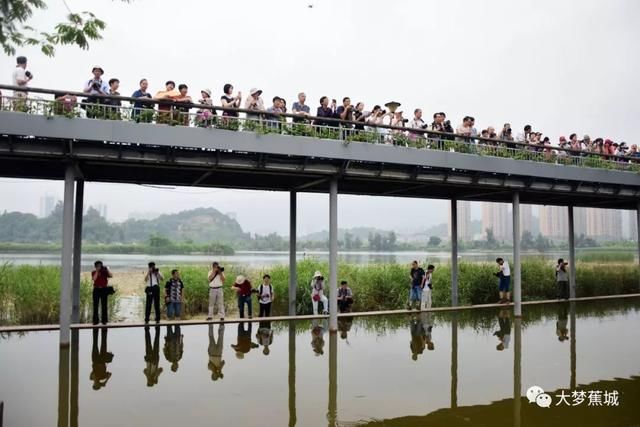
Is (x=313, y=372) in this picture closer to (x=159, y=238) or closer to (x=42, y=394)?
(x=42, y=394)

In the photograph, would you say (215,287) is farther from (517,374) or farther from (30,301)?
(517,374)

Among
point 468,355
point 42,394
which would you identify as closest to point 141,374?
point 42,394

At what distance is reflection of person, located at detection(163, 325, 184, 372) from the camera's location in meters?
9.20

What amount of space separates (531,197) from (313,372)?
42.4 ft

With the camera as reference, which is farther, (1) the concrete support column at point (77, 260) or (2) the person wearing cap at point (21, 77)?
(1) the concrete support column at point (77, 260)

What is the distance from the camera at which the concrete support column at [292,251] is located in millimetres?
14539

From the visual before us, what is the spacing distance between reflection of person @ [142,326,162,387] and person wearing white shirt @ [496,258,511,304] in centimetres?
1094

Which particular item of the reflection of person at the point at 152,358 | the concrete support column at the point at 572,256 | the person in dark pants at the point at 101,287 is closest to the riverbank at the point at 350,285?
the concrete support column at the point at 572,256

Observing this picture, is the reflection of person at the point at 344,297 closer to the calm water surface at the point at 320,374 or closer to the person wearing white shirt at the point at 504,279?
the calm water surface at the point at 320,374

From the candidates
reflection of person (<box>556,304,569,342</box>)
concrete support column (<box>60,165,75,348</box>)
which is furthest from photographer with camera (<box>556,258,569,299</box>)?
concrete support column (<box>60,165,75,348</box>)

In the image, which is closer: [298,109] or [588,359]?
[588,359]

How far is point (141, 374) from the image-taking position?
27.1ft

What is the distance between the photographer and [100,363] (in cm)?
890

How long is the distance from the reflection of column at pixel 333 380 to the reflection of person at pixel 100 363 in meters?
3.44
